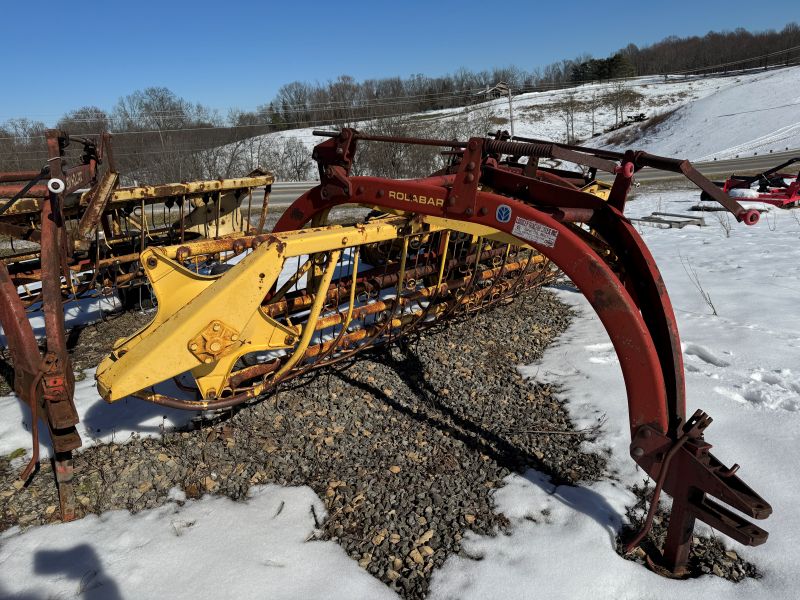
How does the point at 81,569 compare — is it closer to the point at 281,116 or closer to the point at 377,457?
the point at 377,457

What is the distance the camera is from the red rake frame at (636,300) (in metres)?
2.25

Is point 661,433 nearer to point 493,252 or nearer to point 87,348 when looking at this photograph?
point 493,252

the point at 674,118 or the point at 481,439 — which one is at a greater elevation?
the point at 674,118

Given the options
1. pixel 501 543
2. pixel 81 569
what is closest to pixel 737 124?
pixel 501 543

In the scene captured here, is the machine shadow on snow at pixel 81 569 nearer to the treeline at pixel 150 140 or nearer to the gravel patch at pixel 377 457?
the gravel patch at pixel 377 457

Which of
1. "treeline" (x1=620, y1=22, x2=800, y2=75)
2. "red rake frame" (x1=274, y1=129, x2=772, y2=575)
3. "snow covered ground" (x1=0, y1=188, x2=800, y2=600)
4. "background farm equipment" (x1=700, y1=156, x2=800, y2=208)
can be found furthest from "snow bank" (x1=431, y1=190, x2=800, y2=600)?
"treeline" (x1=620, y1=22, x2=800, y2=75)

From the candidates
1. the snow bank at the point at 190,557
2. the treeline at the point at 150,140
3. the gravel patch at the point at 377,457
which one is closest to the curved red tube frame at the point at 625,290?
the gravel patch at the point at 377,457

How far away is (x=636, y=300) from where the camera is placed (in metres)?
2.71

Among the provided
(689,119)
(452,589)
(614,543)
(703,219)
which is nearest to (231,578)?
(452,589)

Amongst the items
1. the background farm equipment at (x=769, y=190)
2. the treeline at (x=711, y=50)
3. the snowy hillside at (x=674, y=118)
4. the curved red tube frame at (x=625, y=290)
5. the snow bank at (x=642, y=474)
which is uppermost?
the treeline at (x=711, y=50)

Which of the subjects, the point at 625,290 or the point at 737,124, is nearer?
the point at 625,290

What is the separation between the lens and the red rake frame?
225 cm

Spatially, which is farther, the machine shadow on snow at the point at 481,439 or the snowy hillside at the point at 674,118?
the snowy hillside at the point at 674,118

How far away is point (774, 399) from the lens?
3602 millimetres
